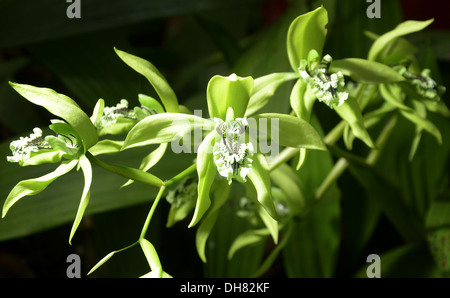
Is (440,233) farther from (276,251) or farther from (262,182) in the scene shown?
(262,182)

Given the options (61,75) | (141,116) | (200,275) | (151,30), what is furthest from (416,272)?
(151,30)

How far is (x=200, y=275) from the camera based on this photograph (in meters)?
0.81

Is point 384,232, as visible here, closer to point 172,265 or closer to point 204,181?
point 172,265

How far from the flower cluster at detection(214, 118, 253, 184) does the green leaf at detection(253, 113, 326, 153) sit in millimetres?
26

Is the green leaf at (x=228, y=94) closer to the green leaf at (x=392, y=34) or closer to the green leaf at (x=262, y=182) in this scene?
the green leaf at (x=262, y=182)

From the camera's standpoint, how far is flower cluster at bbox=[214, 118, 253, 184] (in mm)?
441

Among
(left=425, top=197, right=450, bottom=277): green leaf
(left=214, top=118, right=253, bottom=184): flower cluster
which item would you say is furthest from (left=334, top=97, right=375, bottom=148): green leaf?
(left=425, top=197, right=450, bottom=277): green leaf

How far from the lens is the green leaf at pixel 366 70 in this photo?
1.76ft

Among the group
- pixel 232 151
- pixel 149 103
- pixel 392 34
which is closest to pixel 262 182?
pixel 232 151

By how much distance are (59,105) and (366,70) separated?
0.34m

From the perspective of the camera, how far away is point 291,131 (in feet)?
1.55

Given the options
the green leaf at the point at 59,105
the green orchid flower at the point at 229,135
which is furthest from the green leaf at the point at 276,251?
the green leaf at the point at 59,105

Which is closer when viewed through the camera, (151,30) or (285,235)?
(285,235)
